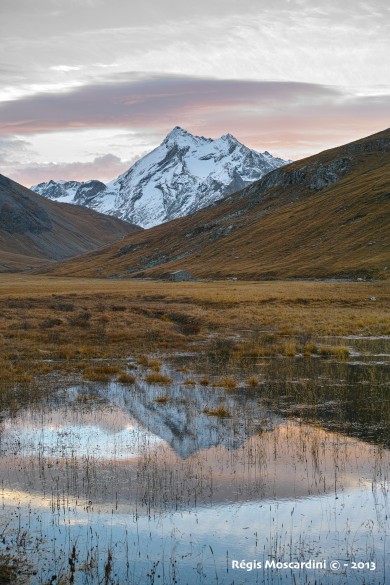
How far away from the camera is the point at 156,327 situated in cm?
5181

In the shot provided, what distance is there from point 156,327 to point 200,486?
35.3 m

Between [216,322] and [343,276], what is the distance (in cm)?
6555

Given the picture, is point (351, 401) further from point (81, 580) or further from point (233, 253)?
point (233, 253)

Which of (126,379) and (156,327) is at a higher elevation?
(156,327)

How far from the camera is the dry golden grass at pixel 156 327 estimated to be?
123 feet

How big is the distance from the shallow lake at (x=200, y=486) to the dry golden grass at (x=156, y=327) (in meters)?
8.15

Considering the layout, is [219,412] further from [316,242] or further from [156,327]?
[316,242]

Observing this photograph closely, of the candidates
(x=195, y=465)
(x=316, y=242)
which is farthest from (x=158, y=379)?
(x=316, y=242)

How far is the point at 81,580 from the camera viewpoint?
12.0 meters

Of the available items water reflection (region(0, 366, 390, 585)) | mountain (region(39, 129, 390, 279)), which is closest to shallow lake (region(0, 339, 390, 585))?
water reflection (region(0, 366, 390, 585))

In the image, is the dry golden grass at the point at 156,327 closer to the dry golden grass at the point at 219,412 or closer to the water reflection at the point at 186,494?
the dry golden grass at the point at 219,412

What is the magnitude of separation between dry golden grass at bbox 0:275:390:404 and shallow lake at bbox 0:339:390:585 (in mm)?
8152

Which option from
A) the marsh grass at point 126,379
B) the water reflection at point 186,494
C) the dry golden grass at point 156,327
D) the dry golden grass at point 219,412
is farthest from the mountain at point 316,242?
the water reflection at point 186,494

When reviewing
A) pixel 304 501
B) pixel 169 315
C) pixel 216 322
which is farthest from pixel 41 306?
pixel 304 501
